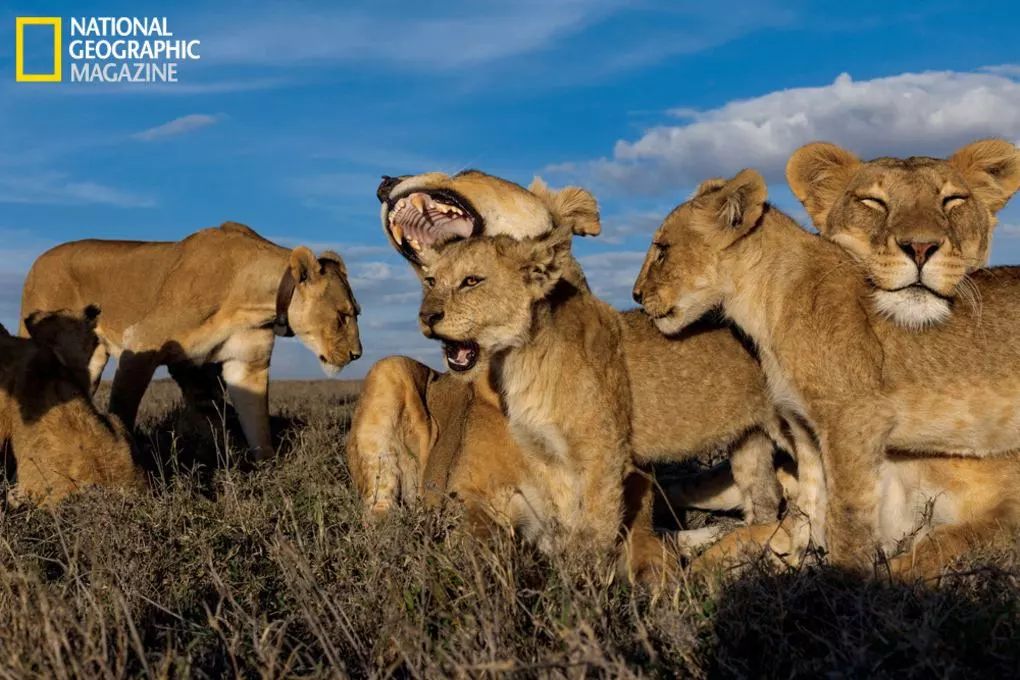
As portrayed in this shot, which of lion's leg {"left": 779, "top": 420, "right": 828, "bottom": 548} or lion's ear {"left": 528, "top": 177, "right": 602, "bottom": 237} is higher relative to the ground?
lion's ear {"left": 528, "top": 177, "right": 602, "bottom": 237}

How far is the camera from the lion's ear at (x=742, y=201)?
4.73 m

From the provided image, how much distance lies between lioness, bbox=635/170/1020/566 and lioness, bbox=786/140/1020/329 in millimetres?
121

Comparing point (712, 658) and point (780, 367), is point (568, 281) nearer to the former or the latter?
point (780, 367)

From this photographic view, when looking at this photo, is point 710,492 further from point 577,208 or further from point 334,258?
point 334,258

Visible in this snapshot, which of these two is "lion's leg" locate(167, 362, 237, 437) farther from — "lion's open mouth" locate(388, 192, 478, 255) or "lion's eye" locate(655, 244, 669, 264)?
"lion's eye" locate(655, 244, 669, 264)

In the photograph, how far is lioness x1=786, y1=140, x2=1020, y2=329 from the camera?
432cm

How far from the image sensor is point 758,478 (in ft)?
17.5

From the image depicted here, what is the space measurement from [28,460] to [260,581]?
2.43 metres

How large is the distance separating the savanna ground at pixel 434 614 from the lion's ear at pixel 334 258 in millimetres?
4153

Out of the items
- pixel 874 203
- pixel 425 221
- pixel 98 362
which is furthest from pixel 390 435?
pixel 98 362

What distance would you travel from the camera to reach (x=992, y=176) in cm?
495

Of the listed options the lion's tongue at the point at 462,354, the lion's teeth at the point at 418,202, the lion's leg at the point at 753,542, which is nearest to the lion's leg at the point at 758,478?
the lion's leg at the point at 753,542

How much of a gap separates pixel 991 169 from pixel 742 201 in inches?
45.1

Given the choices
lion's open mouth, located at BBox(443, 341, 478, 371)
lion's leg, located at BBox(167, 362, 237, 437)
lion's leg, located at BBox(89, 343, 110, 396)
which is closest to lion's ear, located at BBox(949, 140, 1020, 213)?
lion's open mouth, located at BBox(443, 341, 478, 371)
